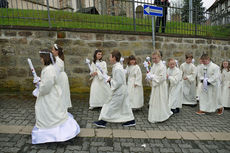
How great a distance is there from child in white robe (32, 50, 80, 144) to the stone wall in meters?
3.54

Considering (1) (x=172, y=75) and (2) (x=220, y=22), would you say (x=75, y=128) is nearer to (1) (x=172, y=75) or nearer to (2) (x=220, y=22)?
(1) (x=172, y=75)

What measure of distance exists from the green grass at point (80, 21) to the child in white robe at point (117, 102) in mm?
3716

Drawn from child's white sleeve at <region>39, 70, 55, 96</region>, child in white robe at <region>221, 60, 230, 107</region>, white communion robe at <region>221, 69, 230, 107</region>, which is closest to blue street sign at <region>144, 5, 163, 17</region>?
child in white robe at <region>221, 60, 230, 107</region>

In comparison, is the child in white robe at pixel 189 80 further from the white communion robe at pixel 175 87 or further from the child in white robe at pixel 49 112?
the child in white robe at pixel 49 112

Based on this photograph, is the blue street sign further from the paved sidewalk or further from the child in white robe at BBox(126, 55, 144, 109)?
the paved sidewalk

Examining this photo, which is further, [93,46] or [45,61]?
[93,46]

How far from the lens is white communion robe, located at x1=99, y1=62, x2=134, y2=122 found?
4.09 metres

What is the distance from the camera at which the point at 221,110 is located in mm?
5609

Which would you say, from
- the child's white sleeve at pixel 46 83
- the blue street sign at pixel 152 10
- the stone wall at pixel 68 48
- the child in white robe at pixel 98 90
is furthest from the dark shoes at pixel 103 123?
the blue street sign at pixel 152 10

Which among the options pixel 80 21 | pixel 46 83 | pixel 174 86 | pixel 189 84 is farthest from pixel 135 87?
pixel 80 21

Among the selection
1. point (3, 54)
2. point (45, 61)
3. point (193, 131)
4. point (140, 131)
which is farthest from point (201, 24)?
point (3, 54)

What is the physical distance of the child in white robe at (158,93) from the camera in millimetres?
4566

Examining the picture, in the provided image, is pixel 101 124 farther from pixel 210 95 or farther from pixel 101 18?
pixel 101 18

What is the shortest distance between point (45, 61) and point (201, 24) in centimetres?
874
